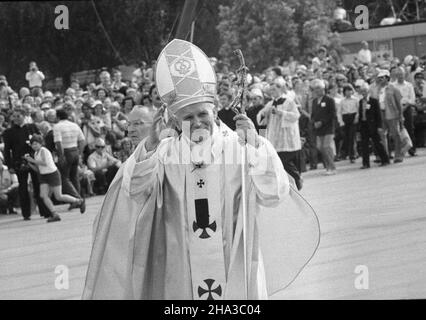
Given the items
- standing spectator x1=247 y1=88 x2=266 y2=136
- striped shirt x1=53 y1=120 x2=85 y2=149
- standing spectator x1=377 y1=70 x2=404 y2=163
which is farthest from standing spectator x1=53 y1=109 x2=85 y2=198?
standing spectator x1=377 y1=70 x2=404 y2=163

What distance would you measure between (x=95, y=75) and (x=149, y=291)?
15.2m

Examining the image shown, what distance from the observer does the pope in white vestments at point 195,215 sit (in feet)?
20.7

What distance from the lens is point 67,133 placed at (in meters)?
18.8

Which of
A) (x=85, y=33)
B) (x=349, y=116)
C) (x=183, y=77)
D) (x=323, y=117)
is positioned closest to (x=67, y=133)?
(x=85, y=33)

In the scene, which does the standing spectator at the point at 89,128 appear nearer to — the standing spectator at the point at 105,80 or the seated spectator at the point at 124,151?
the seated spectator at the point at 124,151

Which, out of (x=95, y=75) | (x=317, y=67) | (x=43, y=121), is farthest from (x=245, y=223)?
(x=317, y=67)

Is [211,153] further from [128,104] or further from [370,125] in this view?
[370,125]

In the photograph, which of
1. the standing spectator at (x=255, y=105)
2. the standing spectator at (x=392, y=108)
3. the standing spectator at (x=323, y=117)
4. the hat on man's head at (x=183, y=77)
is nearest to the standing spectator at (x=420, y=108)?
the standing spectator at (x=392, y=108)

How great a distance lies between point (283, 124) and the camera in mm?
17453

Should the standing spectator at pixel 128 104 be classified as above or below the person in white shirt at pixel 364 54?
below

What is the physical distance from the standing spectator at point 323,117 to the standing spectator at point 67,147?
4.04m

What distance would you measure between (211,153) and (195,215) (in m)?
0.33
